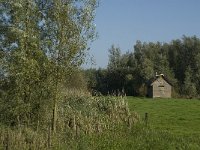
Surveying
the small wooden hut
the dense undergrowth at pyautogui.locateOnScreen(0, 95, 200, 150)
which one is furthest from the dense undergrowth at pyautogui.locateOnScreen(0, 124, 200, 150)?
the small wooden hut

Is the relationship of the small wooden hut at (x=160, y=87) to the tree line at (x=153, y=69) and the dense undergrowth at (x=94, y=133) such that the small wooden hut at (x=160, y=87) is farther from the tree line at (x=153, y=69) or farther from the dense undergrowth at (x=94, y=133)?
the dense undergrowth at (x=94, y=133)

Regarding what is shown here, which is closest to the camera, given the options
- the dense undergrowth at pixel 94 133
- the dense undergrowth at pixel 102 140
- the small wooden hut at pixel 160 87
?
the dense undergrowth at pixel 102 140

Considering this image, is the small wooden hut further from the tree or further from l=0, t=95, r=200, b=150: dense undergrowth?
the tree

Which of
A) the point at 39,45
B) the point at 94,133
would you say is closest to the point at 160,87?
the point at 94,133

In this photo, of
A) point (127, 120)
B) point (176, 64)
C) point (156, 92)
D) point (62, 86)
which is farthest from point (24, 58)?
point (176, 64)

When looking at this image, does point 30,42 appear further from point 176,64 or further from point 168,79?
point 176,64

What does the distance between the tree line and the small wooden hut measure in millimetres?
1815

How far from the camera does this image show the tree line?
10044cm

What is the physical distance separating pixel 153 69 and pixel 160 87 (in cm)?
884

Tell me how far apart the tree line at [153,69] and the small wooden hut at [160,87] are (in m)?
1.81

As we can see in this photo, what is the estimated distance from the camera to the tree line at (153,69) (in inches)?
3954

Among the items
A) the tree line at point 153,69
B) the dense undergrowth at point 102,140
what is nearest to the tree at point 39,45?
the dense undergrowth at point 102,140

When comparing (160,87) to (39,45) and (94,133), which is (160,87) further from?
(39,45)

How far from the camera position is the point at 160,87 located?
322 ft
